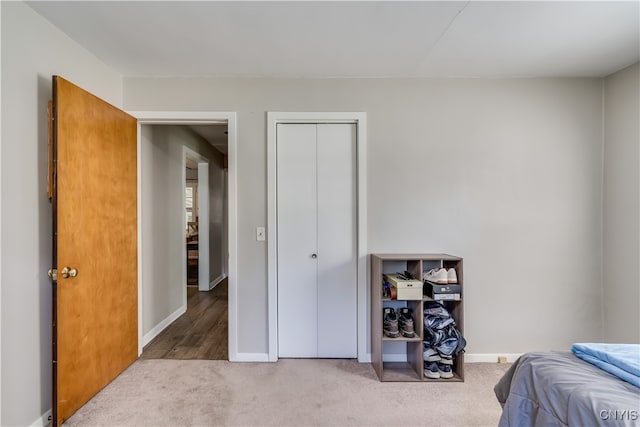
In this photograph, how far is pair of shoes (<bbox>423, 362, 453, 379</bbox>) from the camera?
2133 mm

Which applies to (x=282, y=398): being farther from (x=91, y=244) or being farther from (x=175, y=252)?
(x=175, y=252)

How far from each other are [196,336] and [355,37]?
10.1ft

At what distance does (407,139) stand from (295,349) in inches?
81.3

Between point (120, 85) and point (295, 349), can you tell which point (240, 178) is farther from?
point (295, 349)

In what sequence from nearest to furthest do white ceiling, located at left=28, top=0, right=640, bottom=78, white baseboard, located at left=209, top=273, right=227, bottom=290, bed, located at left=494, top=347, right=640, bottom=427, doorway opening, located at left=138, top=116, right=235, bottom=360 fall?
bed, located at left=494, top=347, right=640, bottom=427
white ceiling, located at left=28, top=0, right=640, bottom=78
doorway opening, located at left=138, top=116, right=235, bottom=360
white baseboard, located at left=209, top=273, right=227, bottom=290

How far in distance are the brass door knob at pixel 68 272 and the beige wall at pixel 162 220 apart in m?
0.99

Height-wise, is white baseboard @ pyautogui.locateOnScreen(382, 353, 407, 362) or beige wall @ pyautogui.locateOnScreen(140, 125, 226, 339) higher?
beige wall @ pyautogui.locateOnScreen(140, 125, 226, 339)

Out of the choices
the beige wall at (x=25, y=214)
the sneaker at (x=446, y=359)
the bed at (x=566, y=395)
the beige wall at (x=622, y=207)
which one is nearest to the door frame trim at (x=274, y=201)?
the sneaker at (x=446, y=359)

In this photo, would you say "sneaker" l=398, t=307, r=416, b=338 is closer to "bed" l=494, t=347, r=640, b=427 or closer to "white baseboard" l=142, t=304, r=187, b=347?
"bed" l=494, t=347, r=640, b=427

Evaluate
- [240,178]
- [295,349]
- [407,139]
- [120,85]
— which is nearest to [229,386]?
[295,349]

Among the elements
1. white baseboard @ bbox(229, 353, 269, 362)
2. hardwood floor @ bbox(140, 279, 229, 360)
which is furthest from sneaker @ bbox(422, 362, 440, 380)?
hardwood floor @ bbox(140, 279, 229, 360)

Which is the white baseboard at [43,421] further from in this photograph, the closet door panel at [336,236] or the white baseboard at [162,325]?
the closet door panel at [336,236]

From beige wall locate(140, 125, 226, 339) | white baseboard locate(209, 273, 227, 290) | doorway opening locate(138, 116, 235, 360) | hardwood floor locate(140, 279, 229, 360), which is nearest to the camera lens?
hardwood floor locate(140, 279, 229, 360)

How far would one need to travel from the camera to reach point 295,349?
2.46m
